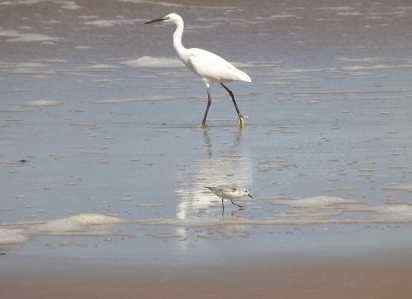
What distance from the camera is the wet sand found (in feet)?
21.0

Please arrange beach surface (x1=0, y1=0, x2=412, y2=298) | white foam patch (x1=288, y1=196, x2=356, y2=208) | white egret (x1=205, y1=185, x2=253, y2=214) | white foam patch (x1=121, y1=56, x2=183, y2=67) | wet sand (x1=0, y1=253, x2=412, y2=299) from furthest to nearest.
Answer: white foam patch (x1=121, y1=56, x2=183, y2=67) → white foam patch (x1=288, y1=196, x2=356, y2=208) → white egret (x1=205, y1=185, x2=253, y2=214) → beach surface (x1=0, y1=0, x2=412, y2=298) → wet sand (x1=0, y1=253, x2=412, y2=299)

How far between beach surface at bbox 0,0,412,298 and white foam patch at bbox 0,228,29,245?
0.06ft

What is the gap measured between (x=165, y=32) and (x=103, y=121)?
851 centimetres

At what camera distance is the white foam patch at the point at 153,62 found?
17.6 meters

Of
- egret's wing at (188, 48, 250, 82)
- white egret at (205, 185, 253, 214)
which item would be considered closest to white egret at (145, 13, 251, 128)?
egret's wing at (188, 48, 250, 82)

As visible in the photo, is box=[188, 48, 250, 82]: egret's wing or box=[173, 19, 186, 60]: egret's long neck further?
box=[173, 19, 186, 60]: egret's long neck

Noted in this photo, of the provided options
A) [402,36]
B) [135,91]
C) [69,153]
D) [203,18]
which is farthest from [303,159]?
[203,18]

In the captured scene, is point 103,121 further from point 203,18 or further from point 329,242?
point 203,18

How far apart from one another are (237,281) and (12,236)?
167 centimetres

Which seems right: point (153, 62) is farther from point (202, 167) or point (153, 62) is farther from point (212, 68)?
point (202, 167)

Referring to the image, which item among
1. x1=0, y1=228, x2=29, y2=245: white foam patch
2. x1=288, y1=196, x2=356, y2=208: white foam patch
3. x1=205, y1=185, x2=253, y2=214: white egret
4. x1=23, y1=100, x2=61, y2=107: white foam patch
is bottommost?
x1=23, y1=100, x2=61, y2=107: white foam patch

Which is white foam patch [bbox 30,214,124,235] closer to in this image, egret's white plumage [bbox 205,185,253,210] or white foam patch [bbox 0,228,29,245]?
white foam patch [bbox 0,228,29,245]

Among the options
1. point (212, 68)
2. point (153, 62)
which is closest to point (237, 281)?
point (212, 68)

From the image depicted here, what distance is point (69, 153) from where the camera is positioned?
427 inches
